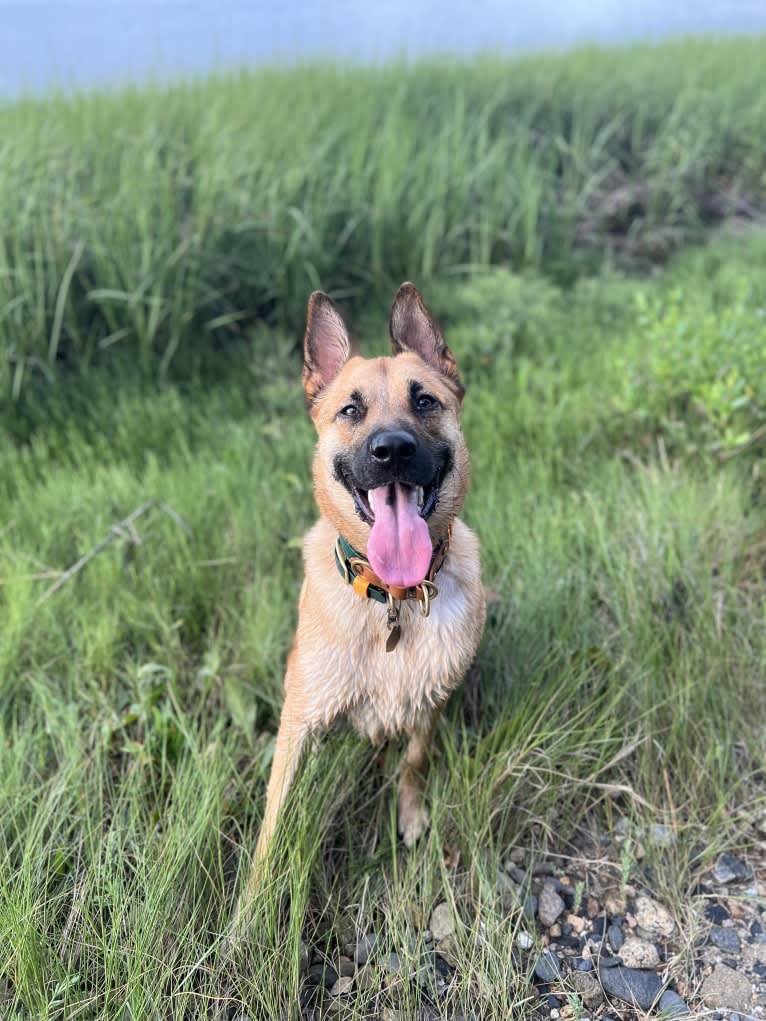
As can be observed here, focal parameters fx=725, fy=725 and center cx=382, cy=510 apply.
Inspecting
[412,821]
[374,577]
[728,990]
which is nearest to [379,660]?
[374,577]

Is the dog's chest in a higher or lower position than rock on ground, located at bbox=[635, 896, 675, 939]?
higher

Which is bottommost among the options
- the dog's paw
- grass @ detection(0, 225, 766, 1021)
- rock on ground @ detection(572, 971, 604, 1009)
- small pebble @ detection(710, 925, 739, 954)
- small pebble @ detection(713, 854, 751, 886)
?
rock on ground @ detection(572, 971, 604, 1009)

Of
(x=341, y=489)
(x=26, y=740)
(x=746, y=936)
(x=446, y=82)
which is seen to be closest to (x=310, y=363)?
(x=341, y=489)

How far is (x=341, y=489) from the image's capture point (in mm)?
2092

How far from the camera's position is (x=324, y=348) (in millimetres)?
2373

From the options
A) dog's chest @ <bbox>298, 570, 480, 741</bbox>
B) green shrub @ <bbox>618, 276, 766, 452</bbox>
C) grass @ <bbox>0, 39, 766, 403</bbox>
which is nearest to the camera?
dog's chest @ <bbox>298, 570, 480, 741</bbox>

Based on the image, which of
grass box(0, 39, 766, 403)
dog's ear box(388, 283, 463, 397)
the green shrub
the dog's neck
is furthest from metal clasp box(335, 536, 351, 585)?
grass box(0, 39, 766, 403)

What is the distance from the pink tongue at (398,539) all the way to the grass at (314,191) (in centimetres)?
302

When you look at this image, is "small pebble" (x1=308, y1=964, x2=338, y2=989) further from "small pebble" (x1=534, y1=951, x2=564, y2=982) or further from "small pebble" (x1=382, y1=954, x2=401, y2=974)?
"small pebble" (x1=534, y1=951, x2=564, y2=982)

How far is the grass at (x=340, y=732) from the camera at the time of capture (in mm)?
1923

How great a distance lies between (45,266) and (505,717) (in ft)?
13.4

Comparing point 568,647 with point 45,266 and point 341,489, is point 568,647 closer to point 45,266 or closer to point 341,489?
point 341,489

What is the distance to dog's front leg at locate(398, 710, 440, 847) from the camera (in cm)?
229

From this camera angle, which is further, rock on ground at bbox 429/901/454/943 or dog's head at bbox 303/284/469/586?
rock on ground at bbox 429/901/454/943
